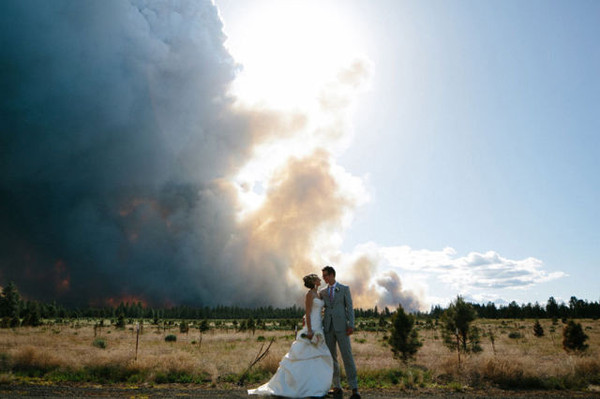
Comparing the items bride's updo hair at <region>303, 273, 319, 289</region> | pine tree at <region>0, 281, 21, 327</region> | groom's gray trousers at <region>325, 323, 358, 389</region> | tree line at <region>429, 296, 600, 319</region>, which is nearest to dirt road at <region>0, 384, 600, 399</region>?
groom's gray trousers at <region>325, 323, 358, 389</region>

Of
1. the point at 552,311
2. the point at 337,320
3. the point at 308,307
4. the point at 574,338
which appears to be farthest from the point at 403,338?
the point at 552,311

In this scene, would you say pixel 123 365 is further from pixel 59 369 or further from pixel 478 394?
pixel 478 394

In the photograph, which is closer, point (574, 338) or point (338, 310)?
point (338, 310)

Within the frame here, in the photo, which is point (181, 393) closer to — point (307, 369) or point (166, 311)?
point (307, 369)

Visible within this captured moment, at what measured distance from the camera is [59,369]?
472 inches

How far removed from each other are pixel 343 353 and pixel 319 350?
1.73 ft

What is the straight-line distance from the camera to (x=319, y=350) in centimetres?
802

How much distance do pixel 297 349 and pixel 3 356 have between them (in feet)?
38.8

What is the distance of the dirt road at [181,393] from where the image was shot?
818 centimetres

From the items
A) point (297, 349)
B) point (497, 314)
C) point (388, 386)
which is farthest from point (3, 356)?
point (497, 314)

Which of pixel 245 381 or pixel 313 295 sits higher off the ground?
pixel 313 295

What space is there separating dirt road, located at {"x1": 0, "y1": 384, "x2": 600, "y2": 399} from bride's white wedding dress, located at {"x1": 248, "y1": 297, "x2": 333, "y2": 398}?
67 cm

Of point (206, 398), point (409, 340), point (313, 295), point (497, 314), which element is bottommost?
point (497, 314)

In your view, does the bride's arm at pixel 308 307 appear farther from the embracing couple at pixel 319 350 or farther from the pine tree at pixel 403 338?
the pine tree at pixel 403 338
